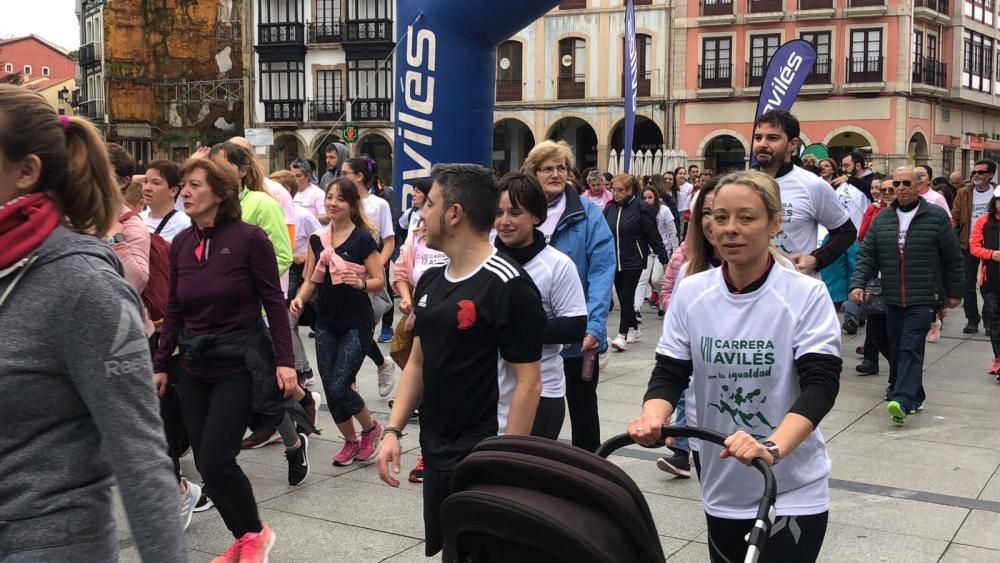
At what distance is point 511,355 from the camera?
12.4 ft

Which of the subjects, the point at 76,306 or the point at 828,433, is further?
the point at 828,433

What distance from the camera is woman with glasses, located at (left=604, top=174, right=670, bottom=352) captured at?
39.2ft

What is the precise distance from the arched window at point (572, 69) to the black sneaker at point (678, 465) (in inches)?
1565

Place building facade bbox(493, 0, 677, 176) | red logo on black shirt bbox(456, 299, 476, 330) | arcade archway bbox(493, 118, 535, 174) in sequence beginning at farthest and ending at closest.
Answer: arcade archway bbox(493, 118, 535, 174) < building facade bbox(493, 0, 677, 176) < red logo on black shirt bbox(456, 299, 476, 330)

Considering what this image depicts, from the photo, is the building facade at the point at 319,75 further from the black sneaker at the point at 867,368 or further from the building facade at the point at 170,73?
the black sneaker at the point at 867,368

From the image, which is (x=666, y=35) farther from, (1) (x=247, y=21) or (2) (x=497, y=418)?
(2) (x=497, y=418)

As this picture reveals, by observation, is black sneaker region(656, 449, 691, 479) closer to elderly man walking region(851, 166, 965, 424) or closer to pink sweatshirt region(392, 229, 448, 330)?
pink sweatshirt region(392, 229, 448, 330)


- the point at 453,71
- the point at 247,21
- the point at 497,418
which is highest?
the point at 247,21

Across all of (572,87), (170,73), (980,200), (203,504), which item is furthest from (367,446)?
(170,73)

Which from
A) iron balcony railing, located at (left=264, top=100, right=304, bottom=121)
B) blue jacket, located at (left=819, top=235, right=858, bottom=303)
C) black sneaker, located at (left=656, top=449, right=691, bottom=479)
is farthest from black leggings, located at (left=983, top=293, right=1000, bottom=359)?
iron balcony railing, located at (left=264, top=100, right=304, bottom=121)

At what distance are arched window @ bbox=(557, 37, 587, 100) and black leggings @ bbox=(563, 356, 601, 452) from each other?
40.4 m

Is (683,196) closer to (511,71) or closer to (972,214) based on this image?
(972,214)

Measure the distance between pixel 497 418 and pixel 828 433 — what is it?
4.58m

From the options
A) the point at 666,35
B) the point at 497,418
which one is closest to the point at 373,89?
the point at 666,35
